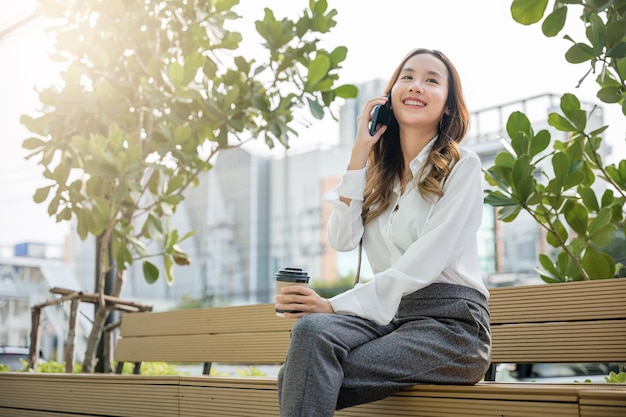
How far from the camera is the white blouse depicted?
1.60 meters

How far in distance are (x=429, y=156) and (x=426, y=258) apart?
1.04 ft

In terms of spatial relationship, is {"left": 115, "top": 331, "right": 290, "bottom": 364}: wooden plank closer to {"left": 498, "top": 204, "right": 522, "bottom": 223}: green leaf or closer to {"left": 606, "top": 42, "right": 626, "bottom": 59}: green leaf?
{"left": 498, "top": 204, "right": 522, "bottom": 223}: green leaf

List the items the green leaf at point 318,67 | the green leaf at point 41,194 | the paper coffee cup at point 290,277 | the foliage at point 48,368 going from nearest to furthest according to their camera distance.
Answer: the paper coffee cup at point 290,277 → the green leaf at point 318,67 → the green leaf at point 41,194 → the foliage at point 48,368

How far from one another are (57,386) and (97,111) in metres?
1.15

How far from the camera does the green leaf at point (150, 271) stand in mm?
3148

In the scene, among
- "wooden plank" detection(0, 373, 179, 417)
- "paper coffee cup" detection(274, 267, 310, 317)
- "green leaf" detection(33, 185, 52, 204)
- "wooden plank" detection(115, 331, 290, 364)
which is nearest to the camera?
"paper coffee cup" detection(274, 267, 310, 317)

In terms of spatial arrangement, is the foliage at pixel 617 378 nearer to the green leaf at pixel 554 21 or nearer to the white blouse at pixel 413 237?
the white blouse at pixel 413 237

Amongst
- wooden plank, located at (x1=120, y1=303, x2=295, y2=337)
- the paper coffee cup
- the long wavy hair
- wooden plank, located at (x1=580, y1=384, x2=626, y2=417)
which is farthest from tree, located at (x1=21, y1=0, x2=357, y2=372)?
wooden plank, located at (x1=580, y1=384, x2=626, y2=417)

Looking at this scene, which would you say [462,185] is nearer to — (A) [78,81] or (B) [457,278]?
(B) [457,278]

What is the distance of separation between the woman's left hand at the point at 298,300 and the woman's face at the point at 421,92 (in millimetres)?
546

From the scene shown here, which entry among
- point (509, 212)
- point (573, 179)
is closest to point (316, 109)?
point (509, 212)

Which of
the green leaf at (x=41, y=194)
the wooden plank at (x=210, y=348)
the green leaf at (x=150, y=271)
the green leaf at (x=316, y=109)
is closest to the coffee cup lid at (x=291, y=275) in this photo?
the wooden plank at (x=210, y=348)

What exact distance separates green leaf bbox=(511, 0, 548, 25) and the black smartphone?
15.9 inches

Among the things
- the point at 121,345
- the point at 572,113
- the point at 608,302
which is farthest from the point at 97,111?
the point at 608,302
